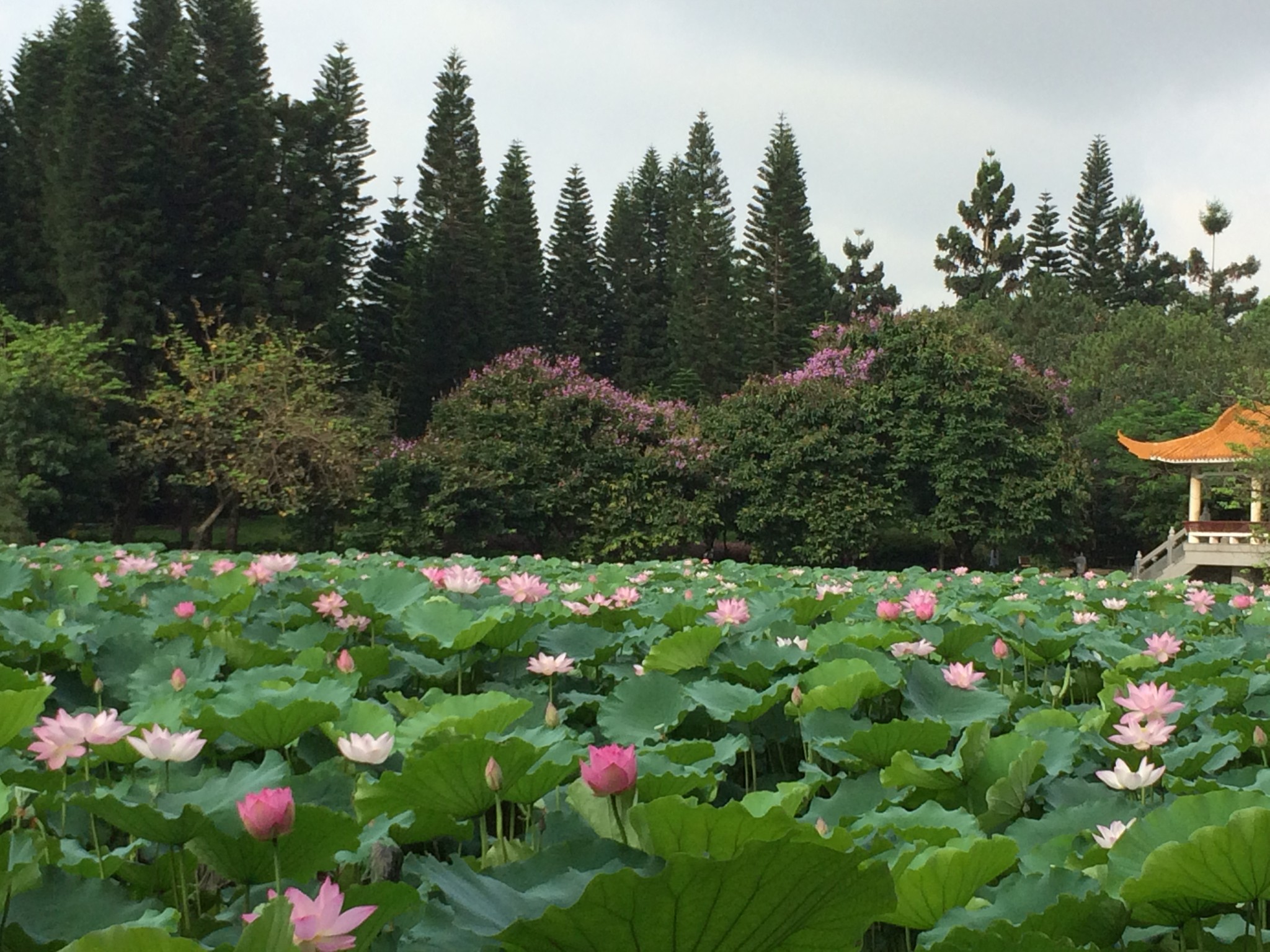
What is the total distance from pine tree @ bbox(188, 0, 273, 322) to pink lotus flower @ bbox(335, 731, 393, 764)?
21.4 metres

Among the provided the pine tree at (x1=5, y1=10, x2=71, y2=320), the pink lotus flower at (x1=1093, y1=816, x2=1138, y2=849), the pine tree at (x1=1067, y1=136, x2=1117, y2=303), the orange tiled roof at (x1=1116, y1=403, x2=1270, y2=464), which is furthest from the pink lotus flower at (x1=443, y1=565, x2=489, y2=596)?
the pine tree at (x1=1067, y1=136, x2=1117, y2=303)

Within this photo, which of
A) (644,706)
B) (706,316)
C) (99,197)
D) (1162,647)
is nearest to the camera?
(644,706)

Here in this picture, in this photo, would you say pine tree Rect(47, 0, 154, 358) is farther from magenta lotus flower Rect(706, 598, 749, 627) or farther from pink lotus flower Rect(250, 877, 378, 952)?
pink lotus flower Rect(250, 877, 378, 952)

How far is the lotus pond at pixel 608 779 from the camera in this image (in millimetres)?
557

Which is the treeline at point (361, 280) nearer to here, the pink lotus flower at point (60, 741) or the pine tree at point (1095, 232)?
the pine tree at point (1095, 232)

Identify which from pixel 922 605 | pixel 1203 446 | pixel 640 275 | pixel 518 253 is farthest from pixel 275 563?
pixel 640 275

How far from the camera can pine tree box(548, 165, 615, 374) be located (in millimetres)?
31359

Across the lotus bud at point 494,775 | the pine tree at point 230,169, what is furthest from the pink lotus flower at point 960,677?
the pine tree at point 230,169

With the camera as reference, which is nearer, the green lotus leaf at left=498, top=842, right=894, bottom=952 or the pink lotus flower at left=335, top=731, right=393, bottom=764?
the green lotus leaf at left=498, top=842, right=894, bottom=952

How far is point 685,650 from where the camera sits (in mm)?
1548

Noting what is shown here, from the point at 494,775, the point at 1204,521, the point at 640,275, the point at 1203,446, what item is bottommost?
the point at 1204,521

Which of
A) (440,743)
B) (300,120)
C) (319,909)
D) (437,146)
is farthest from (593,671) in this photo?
(437,146)

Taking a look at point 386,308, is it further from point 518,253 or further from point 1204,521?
point 1204,521

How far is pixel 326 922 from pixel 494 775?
28 cm
